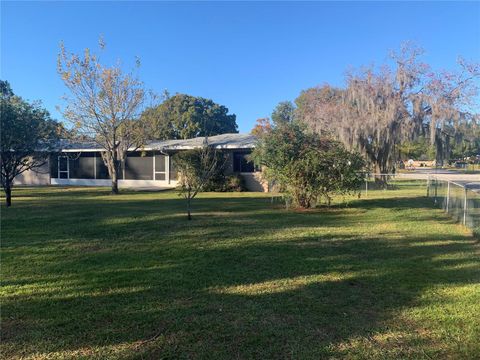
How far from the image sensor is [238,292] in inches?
188

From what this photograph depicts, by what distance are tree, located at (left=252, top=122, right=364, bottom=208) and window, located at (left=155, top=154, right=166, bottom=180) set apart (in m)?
13.1

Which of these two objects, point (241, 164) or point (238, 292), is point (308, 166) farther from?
point (241, 164)

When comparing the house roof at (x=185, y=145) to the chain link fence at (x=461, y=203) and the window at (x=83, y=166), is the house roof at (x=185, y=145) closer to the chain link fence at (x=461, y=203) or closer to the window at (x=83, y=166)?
the window at (x=83, y=166)

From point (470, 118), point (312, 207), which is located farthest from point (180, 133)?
point (312, 207)

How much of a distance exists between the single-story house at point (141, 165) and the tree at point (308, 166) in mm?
8848

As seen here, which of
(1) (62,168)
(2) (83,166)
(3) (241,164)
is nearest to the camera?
(3) (241,164)

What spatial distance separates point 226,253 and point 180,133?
4692 centimetres

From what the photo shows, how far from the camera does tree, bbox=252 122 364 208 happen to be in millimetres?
12305

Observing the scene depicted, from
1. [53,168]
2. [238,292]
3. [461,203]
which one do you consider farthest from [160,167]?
[238,292]

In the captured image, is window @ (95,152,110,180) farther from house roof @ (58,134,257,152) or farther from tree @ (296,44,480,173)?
tree @ (296,44,480,173)

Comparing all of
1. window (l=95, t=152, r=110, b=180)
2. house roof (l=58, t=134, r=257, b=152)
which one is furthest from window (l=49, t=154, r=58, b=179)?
window (l=95, t=152, r=110, b=180)

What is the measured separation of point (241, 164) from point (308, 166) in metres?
10.9

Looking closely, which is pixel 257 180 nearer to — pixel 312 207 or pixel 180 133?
pixel 312 207

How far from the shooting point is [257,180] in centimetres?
2231
